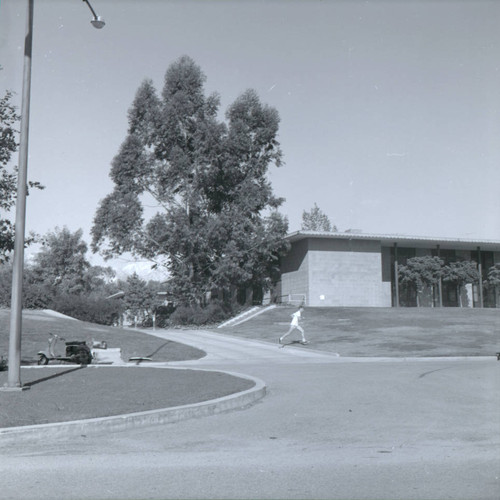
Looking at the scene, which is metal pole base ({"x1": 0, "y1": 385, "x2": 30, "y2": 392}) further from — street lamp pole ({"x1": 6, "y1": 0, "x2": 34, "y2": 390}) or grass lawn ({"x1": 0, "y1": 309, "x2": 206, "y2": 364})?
grass lawn ({"x1": 0, "y1": 309, "x2": 206, "y2": 364})

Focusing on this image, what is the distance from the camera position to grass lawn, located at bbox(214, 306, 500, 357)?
70.8 ft

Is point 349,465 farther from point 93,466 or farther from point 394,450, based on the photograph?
point 93,466

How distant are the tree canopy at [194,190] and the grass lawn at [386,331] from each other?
16.3ft

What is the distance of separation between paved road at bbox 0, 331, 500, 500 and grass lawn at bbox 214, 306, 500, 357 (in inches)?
425

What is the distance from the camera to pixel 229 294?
45844 mm

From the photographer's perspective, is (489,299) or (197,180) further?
(489,299)

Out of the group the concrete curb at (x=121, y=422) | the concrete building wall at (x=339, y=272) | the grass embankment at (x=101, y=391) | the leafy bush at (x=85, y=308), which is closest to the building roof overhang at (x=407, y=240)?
the concrete building wall at (x=339, y=272)

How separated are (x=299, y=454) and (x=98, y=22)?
385 inches

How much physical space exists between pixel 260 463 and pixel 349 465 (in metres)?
0.87

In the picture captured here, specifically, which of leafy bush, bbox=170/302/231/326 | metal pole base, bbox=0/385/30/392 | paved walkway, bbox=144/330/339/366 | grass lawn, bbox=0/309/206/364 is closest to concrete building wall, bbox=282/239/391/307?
leafy bush, bbox=170/302/231/326

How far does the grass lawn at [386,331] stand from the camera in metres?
21.6

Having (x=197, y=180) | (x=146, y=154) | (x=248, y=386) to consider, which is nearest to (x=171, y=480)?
(x=248, y=386)

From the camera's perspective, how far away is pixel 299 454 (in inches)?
255

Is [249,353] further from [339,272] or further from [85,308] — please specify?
[339,272]
